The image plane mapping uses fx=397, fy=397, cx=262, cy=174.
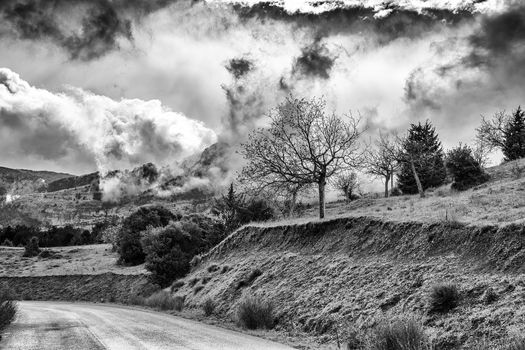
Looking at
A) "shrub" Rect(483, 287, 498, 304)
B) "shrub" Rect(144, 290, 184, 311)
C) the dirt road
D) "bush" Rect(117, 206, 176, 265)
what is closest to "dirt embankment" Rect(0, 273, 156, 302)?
"bush" Rect(117, 206, 176, 265)

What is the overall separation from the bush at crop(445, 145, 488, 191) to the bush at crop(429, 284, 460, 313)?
32.2 m

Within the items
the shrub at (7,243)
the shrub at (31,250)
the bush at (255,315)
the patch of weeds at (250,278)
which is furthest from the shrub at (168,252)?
the shrub at (7,243)

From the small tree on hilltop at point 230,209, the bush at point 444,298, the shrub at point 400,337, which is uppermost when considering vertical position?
the small tree on hilltop at point 230,209

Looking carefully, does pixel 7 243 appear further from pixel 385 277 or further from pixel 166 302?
pixel 385 277

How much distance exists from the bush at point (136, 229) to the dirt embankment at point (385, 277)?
37.3m

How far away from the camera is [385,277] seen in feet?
50.1

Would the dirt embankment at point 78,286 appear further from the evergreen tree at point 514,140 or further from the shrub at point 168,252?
the evergreen tree at point 514,140

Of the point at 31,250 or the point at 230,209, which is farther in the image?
the point at 31,250

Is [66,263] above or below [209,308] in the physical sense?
above

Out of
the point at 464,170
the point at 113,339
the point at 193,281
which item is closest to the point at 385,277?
the point at 113,339

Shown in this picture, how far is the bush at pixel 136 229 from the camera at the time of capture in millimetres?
61031

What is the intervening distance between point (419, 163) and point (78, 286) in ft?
161

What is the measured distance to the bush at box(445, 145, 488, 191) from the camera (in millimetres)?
41031

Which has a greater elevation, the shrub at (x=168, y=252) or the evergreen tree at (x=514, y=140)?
the evergreen tree at (x=514, y=140)
